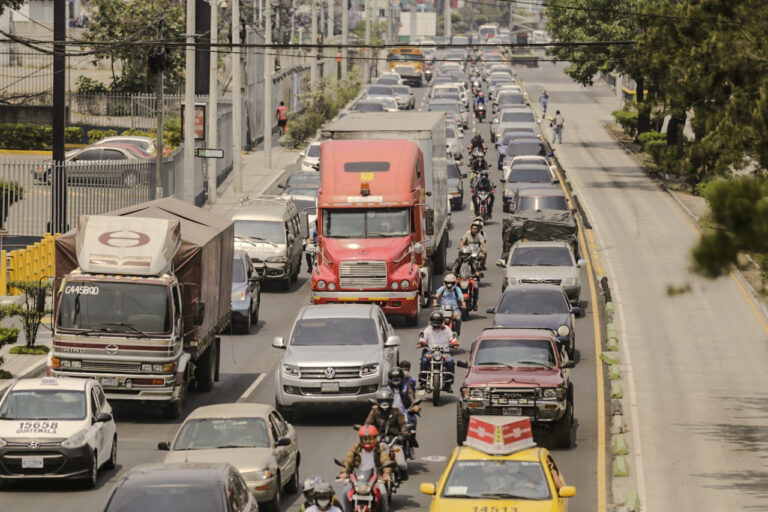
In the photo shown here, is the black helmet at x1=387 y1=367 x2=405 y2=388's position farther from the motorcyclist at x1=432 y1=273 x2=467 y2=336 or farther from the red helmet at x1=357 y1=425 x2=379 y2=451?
the motorcyclist at x1=432 y1=273 x2=467 y2=336

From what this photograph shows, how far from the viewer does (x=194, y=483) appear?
15773mm

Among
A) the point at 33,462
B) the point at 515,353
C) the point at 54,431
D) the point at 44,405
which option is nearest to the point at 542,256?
the point at 515,353

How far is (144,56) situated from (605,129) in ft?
98.0

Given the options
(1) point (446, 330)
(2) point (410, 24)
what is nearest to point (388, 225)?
(1) point (446, 330)

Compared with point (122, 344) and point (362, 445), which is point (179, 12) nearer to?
point (122, 344)

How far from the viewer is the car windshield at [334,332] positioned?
26.7 meters

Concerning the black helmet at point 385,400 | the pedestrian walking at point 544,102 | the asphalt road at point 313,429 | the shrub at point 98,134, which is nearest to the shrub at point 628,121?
the pedestrian walking at point 544,102

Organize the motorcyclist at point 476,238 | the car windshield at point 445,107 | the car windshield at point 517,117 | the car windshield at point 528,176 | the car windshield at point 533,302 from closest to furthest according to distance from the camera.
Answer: the car windshield at point 533,302 < the motorcyclist at point 476,238 < the car windshield at point 528,176 < the car windshield at point 517,117 < the car windshield at point 445,107

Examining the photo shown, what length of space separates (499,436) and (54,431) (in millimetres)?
7008

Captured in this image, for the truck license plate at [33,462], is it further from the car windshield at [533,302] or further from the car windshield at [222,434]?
the car windshield at [533,302]

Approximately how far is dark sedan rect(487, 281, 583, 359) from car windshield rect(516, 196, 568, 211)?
13511mm

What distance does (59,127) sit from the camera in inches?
1567

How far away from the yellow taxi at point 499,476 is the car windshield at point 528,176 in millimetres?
38563

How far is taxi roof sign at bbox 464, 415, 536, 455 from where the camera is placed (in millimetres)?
17625
